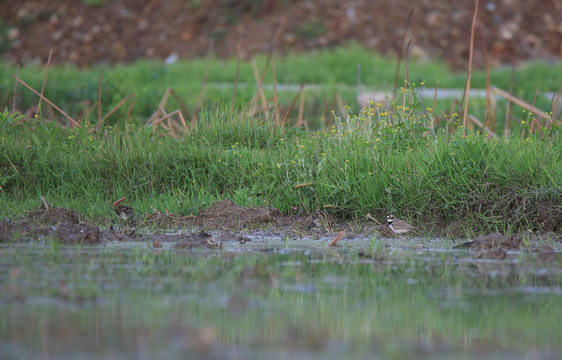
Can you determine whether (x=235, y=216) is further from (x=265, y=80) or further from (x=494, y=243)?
(x=265, y=80)

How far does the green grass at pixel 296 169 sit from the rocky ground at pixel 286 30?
7.55 meters

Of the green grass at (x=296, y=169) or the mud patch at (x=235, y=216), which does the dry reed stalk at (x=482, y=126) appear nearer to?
the green grass at (x=296, y=169)

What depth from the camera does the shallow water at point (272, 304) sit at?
2.21 meters

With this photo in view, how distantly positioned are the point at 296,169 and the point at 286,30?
31.1 ft

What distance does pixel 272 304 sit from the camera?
2734 mm

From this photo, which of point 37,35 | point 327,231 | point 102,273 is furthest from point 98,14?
point 102,273

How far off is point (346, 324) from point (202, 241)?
68.8 inches

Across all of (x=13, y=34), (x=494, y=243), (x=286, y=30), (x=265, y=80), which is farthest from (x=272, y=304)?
(x=13, y=34)

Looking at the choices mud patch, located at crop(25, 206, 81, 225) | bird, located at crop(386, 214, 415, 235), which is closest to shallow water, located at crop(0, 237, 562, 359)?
bird, located at crop(386, 214, 415, 235)

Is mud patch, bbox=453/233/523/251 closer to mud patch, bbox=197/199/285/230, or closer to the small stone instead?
mud patch, bbox=197/199/285/230

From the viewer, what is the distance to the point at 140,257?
11.9 feet

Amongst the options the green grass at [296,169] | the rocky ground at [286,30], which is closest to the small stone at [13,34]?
the rocky ground at [286,30]

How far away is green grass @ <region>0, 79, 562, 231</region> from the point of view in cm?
466

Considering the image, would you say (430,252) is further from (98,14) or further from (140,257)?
(98,14)
